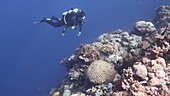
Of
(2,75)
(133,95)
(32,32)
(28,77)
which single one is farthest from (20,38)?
(133,95)

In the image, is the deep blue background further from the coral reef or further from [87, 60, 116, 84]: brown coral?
[87, 60, 116, 84]: brown coral

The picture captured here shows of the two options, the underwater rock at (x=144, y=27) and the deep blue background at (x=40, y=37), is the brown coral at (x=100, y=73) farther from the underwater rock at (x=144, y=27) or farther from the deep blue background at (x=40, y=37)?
the deep blue background at (x=40, y=37)

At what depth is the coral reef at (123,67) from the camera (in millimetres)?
5965

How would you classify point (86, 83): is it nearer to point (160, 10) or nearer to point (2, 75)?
point (160, 10)

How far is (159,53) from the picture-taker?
22.7 feet

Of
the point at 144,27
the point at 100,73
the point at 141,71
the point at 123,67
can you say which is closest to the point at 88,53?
the point at 100,73

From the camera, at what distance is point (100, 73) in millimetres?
8156

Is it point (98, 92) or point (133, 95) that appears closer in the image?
point (133, 95)

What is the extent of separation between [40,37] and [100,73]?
55040 mm

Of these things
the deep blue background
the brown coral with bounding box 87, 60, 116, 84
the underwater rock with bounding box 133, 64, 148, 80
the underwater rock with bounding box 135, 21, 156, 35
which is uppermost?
the deep blue background

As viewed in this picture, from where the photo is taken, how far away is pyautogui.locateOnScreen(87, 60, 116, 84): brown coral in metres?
8.09

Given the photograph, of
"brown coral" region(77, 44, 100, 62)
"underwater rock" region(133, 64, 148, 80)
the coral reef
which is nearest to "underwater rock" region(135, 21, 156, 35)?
the coral reef

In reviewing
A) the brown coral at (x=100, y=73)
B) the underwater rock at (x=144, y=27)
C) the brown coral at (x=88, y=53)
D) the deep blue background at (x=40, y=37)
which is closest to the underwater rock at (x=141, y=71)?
the brown coral at (x=100, y=73)

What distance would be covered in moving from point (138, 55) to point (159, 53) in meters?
1.15
